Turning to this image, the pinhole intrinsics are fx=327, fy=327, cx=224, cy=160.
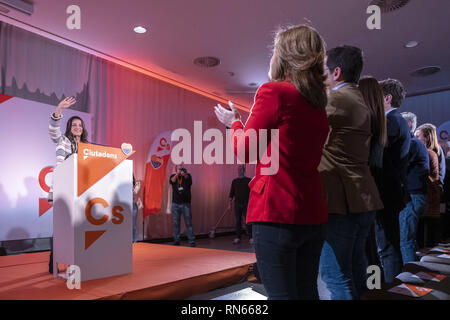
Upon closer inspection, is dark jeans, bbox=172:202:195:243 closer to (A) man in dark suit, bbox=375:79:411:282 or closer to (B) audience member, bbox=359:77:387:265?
(A) man in dark suit, bbox=375:79:411:282

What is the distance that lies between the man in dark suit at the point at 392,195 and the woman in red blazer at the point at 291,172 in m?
1.06

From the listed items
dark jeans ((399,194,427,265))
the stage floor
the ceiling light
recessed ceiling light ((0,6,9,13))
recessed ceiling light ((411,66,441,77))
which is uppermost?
recessed ceiling light ((0,6,9,13))

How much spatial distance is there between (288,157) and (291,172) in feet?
0.15

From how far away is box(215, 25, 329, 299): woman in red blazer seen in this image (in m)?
0.92

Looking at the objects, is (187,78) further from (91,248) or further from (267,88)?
(267,88)

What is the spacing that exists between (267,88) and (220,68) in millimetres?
5533

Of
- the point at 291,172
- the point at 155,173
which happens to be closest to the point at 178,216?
the point at 155,173

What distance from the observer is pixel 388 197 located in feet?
6.13

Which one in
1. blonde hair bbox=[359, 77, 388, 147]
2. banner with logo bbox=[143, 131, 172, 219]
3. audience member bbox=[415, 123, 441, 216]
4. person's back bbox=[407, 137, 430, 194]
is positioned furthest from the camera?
banner with logo bbox=[143, 131, 172, 219]

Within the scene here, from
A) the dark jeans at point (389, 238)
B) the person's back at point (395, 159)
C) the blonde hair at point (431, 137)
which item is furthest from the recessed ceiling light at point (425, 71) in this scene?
the dark jeans at point (389, 238)

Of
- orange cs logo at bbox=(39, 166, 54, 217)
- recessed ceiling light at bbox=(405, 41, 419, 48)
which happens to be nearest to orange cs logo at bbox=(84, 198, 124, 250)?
orange cs logo at bbox=(39, 166, 54, 217)

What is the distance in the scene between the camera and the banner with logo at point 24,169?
4410 millimetres

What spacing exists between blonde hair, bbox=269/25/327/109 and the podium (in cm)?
174

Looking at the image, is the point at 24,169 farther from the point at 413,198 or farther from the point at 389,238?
the point at 413,198
